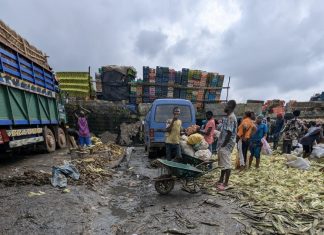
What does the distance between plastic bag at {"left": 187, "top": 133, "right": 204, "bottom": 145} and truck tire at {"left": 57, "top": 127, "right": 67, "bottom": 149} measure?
23.2 ft

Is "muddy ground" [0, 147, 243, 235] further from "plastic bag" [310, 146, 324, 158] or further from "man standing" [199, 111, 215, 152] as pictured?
"plastic bag" [310, 146, 324, 158]

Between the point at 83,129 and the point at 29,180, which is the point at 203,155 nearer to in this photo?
the point at 29,180

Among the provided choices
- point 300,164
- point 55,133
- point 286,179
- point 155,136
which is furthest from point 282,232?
point 55,133

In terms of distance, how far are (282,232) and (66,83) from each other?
19.9 metres

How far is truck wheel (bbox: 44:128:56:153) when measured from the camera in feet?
38.3

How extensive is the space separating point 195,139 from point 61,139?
7.60 m

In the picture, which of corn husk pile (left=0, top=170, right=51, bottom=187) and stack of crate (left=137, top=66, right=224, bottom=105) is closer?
corn husk pile (left=0, top=170, right=51, bottom=187)

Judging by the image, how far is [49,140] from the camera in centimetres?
1204

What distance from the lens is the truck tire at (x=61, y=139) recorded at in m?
A: 13.4

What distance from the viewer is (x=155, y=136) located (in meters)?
11.0

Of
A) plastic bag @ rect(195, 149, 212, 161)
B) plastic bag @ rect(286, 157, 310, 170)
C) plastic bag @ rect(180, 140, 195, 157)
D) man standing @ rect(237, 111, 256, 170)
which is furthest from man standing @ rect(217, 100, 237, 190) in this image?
plastic bag @ rect(286, 157, 310, 170)

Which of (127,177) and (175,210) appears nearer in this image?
(175,210)

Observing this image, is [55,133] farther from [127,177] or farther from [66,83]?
[66,83]

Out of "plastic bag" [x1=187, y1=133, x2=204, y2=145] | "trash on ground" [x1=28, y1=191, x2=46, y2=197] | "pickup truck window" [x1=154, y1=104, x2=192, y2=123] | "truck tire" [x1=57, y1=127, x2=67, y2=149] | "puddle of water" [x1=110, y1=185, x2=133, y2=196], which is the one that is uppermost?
"pickup truck window" [x1=154, y1=104, x2=192, y2=123]
